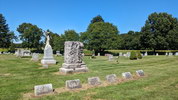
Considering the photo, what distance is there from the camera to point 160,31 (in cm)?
4366

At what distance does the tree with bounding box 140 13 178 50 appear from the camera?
1636 inches

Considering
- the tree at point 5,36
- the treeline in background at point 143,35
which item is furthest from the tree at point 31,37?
the treeline in background at point 143,35

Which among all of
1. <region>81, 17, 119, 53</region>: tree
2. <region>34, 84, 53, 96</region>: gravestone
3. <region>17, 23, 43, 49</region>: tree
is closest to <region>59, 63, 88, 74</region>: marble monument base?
<region>34, 84, 53, 96</region>: gravestone

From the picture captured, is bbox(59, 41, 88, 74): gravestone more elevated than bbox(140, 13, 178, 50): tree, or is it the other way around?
bbox(140, 13, 178, 50): tree

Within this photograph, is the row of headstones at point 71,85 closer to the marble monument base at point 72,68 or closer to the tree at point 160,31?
the marble monument base at point 72,68

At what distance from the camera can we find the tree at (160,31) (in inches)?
1636

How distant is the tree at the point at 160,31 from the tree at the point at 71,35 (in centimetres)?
1945

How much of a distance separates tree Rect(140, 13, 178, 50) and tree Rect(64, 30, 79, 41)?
19455 mm

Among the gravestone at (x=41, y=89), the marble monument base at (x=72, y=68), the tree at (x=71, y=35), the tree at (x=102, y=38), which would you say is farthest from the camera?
the tree at (x=71, y=35)

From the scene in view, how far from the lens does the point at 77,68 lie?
12039 millimetres

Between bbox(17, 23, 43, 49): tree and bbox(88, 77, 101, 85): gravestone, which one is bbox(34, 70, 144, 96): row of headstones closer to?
bbox(88, 77, 101, 85): gravestone

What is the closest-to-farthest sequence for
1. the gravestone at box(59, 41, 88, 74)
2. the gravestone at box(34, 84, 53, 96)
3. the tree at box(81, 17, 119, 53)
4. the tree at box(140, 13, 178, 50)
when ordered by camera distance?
1. the gravestone at box(34, 84, 53, 96)
2. the gravestone at box(59, 41, 88, 74)
3. the tree at box(81, 17, 119, 53)
4. the tree at box(140, 13, 178, 50)

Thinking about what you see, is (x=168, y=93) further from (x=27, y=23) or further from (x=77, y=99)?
(x=27, y=23)

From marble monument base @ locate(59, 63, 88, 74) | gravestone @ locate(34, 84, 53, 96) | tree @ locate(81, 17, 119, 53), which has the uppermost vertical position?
tree @ locate(81, 17, 119, 53)
